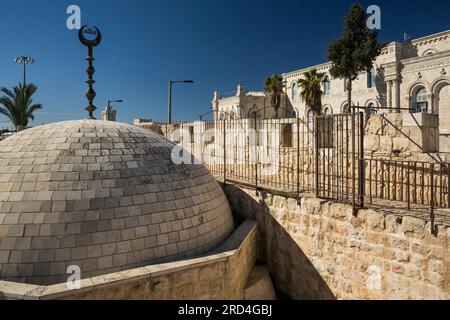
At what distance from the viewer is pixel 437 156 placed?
6.70 meters

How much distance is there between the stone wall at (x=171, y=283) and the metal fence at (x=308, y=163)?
7.72ft

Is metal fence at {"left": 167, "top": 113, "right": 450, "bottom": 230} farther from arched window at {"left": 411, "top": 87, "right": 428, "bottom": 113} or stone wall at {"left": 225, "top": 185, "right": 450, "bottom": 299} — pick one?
arched window at {"left": 411, "top": 87, "right": 428, "bottom": 113}

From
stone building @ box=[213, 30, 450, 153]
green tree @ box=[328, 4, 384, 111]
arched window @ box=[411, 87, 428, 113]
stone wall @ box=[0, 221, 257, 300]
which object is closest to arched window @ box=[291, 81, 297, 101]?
stone building @ box=[213, 30, 450, 153]

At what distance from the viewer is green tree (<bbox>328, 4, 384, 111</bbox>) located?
23781 mm

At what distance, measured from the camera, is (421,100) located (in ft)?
70.6

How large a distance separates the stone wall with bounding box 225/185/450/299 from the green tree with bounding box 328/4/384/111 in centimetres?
1966

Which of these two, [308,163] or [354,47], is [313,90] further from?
[308,163]

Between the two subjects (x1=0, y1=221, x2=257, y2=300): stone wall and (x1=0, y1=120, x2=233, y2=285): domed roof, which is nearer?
(x1=0, y1=221, x2=257, y2=300): stone wall

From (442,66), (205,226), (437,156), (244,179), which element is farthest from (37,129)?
(442,66)

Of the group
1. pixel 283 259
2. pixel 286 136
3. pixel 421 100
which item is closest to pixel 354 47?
pixel 421 100

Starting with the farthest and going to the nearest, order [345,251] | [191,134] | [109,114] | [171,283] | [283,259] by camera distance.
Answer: [109,114]
[191,134]
[283,259]
[345,251]
[171,283]

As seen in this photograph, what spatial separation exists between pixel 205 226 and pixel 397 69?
22.8 metres

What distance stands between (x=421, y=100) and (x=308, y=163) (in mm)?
17991

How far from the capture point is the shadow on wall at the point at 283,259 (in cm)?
658
